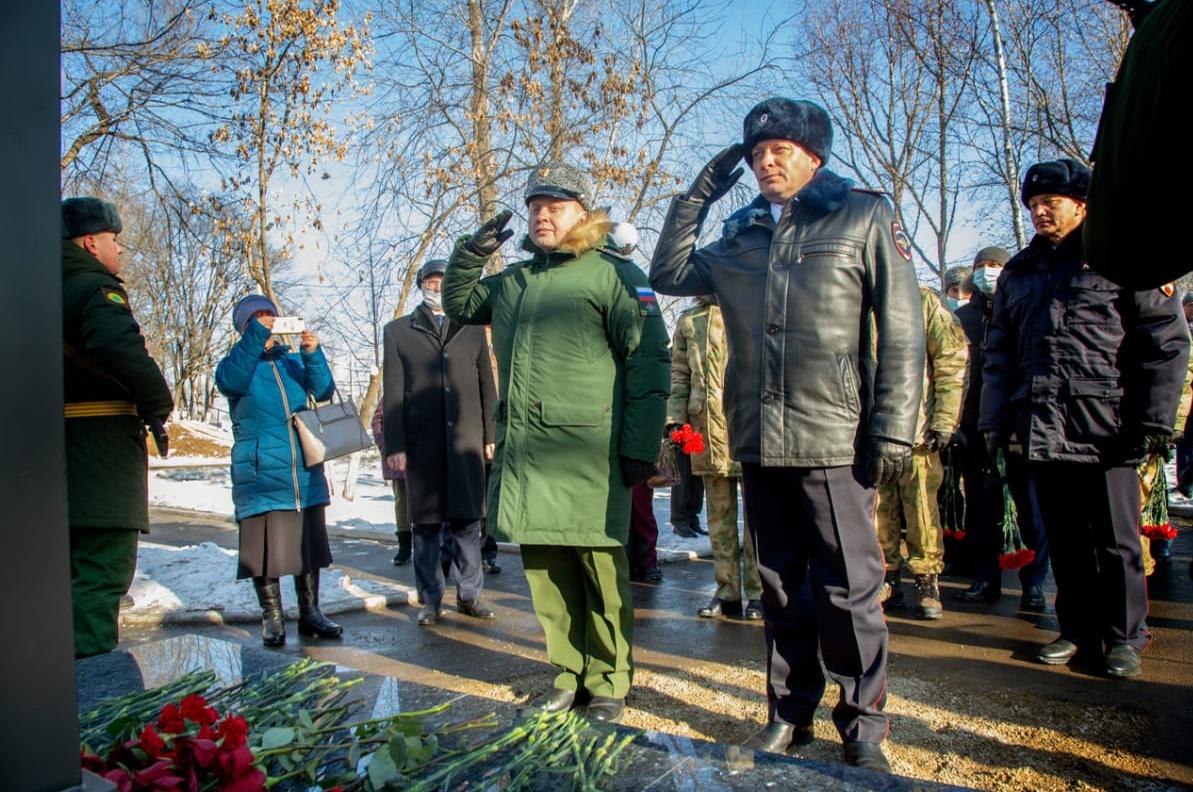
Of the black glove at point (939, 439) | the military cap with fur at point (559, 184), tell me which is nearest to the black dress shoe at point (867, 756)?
the military cap with fur at point (559, 184)

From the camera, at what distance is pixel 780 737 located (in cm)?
309

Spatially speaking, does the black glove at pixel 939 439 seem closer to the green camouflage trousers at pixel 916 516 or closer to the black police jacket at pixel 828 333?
the green camouflage trousers at pixel 916 516

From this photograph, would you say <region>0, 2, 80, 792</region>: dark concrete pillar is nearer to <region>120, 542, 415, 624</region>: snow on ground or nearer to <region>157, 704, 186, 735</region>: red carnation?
<region>157, 704, 186, 735</region>: red carnation

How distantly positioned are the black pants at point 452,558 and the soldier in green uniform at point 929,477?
2.60 meters

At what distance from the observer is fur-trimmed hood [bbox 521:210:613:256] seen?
3734 millimetres

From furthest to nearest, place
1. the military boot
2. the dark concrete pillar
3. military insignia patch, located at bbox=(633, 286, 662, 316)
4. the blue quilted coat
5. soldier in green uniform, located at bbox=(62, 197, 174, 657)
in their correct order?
the military boot → the blue quilted coat → military insignia patch, located at bbox=(633, 286, 662, 316) → soldier in green uniform, located at bbox=(62, 197, 174, 657) → the dark concrete pillar

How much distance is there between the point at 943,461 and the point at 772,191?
399cm

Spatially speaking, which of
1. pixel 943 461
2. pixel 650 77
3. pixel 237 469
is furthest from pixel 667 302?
pixel 237 469

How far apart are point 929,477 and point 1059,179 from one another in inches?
91.1

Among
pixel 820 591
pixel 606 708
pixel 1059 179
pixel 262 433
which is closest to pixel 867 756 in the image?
pixel 820 591

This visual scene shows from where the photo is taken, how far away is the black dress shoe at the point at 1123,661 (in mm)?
4004

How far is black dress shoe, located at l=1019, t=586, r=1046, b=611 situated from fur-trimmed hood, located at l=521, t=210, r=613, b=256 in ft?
12.4

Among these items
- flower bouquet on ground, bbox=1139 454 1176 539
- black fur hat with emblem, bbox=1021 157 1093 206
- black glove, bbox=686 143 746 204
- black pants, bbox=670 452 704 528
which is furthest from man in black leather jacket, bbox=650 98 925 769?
black pants, bbox=670 452 704 528

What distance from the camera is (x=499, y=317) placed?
3.88 m
